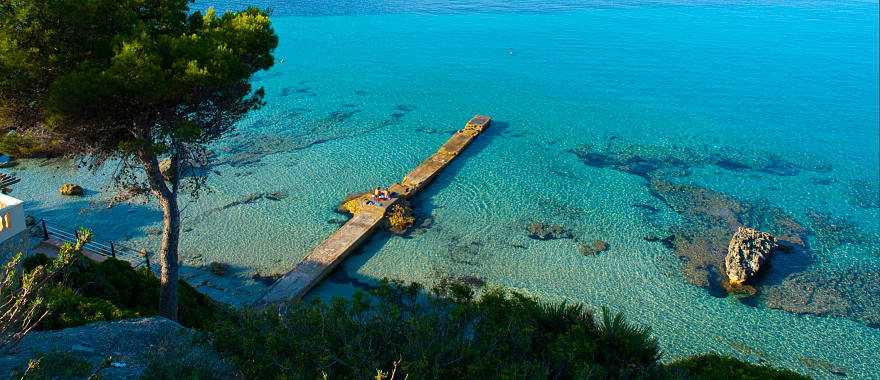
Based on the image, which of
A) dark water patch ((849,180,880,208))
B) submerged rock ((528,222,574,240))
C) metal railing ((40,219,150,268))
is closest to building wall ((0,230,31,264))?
metal railing ((40,219,150,268))

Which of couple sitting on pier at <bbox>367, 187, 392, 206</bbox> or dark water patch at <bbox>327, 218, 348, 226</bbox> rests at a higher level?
couple sitting on pier at <bbox>367, 187, 392, 206</bbox>

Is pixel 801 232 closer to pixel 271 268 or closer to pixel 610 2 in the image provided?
pixel 271 268

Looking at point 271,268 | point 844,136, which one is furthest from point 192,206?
point 844,136

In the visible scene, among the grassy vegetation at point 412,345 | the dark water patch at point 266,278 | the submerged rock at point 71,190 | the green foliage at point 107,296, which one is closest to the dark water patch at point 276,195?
the dark water patch at point 266,278

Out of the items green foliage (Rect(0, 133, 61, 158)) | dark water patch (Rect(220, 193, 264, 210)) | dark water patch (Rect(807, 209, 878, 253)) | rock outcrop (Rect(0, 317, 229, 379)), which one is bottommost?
dark water patch (Rect(807, 209, 878, 253))

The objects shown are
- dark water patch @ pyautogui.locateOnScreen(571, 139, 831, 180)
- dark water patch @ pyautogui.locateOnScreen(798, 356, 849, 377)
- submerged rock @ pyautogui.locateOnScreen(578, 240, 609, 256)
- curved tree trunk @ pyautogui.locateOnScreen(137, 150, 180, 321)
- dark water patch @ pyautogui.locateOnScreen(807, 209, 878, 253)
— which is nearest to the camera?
curved tree trunk @ pyautogui.locateOnScreen(137, 150, 180, 321)

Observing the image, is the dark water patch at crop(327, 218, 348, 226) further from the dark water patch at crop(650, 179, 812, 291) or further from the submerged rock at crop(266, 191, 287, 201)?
the dark water patch at crop(650, 179, 812, 291)

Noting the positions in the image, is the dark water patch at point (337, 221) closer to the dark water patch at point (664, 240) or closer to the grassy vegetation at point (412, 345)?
the grassy vegetation at point (412, 345)
